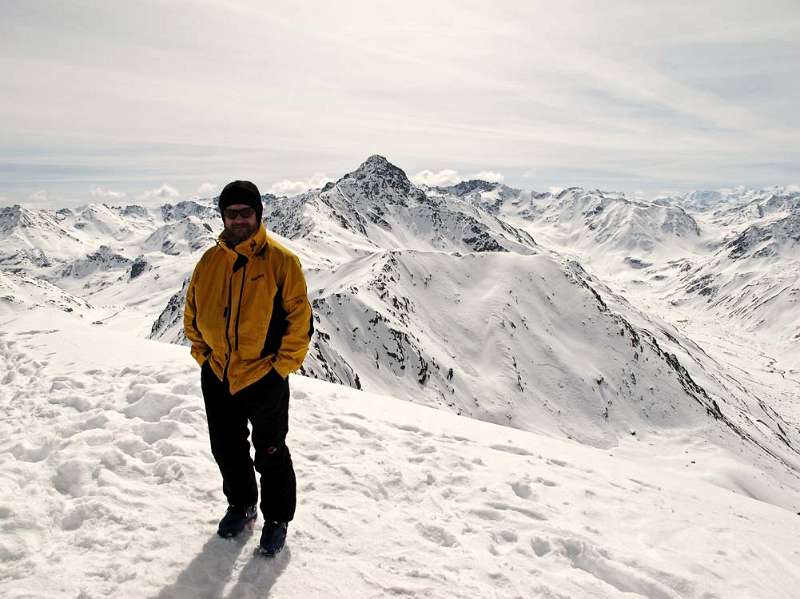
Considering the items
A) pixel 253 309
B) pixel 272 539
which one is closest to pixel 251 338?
pixel 253 309

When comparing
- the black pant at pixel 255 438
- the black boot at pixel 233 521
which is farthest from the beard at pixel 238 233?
the black boot at pixel 233 521

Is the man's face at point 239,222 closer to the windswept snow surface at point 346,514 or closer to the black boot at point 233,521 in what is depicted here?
the black boot at point 233,521

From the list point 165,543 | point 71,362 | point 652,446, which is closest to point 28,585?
point 165,543

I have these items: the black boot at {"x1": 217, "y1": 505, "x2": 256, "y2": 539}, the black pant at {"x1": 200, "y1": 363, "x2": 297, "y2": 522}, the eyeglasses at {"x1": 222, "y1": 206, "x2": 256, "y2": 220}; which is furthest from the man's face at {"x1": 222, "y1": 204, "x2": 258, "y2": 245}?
the black boot at {"x1": 217, "y1": 505, "x2": 256, "y2": 539}

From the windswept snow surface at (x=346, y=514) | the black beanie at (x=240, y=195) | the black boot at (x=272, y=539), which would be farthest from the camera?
the black boot at (x=272, y=539)

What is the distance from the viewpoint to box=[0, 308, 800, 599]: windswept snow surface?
5.52 metres

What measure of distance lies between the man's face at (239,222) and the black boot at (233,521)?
346 cm

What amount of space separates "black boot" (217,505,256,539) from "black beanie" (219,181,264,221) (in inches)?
150

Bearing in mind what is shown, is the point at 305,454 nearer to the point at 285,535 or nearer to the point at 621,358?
the point at 285,535

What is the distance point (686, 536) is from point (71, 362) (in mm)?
13921

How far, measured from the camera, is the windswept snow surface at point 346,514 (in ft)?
18.1

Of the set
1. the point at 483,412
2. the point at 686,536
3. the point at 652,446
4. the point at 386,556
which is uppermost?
the point at 386,556

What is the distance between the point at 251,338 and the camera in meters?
5.34

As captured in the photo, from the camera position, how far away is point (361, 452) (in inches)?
352
